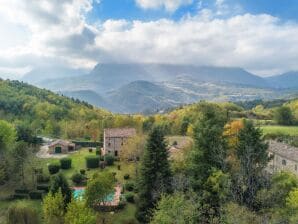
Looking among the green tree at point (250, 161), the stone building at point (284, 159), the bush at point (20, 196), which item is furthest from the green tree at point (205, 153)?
the bush at point (20, 196)

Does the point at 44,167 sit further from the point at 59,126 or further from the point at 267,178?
the point at 59,126

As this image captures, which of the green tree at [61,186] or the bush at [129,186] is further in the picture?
the bush at [129,186]

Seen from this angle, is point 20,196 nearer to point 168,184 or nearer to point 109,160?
point 109,160

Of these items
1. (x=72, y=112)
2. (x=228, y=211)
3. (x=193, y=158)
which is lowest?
(x=228, y=211)

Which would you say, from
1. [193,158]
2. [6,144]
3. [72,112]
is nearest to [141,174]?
[193,158]

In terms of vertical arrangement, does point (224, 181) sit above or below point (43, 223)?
above

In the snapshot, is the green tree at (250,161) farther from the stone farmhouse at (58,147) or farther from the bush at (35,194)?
the stone farmhouse at (58,147)

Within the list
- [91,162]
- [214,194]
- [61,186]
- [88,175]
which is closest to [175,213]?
[214,194]
